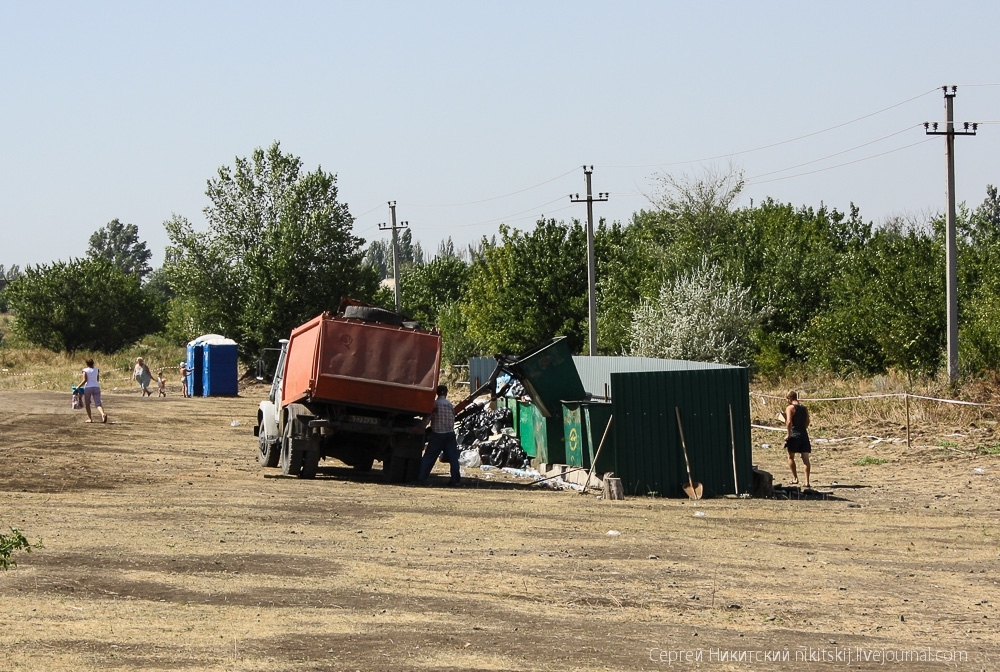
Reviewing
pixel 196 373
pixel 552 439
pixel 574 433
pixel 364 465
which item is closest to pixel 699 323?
pixel 196 373

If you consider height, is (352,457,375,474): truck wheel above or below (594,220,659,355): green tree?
below

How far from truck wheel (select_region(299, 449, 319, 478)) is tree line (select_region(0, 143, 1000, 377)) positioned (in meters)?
19.7

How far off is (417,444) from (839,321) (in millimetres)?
27240

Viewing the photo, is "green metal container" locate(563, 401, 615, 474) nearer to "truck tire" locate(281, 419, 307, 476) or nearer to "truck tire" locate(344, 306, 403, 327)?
"truck tire" locate(344, 306, 403, 327)

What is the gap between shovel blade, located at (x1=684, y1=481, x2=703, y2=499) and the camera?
733 inches

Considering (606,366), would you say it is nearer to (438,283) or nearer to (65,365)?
(65,365)

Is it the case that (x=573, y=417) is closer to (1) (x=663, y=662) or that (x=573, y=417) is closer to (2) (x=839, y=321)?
(1) (x=663, y=662)

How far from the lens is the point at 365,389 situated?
19.2m

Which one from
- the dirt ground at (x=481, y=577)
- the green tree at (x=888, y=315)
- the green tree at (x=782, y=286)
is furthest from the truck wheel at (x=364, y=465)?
the green tree at (x=782, y=286)

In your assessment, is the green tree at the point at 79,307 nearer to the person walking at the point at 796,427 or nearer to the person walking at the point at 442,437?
the person walking at the point at 442,437

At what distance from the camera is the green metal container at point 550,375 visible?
20.2m

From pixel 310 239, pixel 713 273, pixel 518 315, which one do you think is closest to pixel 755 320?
pixel 713 273

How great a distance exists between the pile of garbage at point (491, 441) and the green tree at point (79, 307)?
200 feet

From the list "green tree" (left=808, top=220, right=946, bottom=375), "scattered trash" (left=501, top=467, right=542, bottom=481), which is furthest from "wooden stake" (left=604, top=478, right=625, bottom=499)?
"green tree" (left=808, top=220, right=946, bottom=375)
